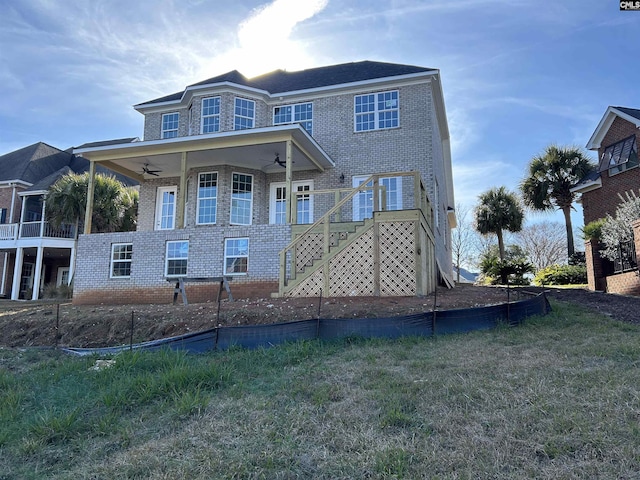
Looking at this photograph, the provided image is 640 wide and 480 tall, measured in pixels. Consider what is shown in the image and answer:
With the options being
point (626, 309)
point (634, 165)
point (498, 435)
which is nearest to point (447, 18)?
point (626, 309)

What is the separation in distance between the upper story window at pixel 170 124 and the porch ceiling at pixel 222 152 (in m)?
1.97

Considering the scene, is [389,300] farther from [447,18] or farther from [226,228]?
[447,18]

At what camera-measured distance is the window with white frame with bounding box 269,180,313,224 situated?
1617 centimetres

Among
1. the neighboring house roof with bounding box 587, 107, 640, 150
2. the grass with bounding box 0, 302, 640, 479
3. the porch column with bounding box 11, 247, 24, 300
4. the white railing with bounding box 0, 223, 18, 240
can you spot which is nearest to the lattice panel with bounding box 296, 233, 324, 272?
the grass with bounding box 0, 302, 640, 479

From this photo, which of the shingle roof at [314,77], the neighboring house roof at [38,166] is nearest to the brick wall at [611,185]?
the shingle roof at [314,77]

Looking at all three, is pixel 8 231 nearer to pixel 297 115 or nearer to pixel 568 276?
pixel 297 115

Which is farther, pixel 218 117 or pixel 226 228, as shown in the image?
pixel 218 117

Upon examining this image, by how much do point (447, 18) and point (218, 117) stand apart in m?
8.61

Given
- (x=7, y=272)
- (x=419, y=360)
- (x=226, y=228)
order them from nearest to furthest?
(x=419, y=360) < (x=226, y=228) < (x=7, y=272)

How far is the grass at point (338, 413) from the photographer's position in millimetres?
3441

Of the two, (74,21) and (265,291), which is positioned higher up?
(74,21)

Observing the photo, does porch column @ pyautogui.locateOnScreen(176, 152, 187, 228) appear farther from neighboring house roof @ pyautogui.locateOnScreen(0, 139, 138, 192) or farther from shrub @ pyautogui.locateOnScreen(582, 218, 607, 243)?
neighboring house roof @ pyautogui.locateOnScreen(0, 139, 138, 192)

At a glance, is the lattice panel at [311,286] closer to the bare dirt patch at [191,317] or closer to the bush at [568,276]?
the bare dirt patch at [191,317]

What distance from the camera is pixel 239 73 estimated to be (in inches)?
734
